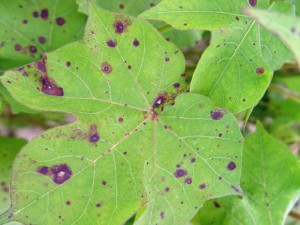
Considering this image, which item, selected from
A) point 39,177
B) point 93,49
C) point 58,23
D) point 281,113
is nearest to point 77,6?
point 58,23

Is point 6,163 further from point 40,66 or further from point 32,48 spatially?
point 40,66

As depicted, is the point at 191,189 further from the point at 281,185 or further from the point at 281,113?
the point at 281,113

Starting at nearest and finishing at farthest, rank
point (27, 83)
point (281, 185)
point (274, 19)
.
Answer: point (274, 19)
point (27, 83)
point (281, 185)

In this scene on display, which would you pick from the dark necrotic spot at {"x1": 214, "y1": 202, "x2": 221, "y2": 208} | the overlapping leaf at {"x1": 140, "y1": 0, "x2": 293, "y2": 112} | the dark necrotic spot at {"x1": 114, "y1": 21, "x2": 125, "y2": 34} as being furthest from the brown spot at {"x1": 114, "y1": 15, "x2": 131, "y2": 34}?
the dark necrotic spot at {"x1": 214, "y1": 202, "x2": 221, "y2": 208}

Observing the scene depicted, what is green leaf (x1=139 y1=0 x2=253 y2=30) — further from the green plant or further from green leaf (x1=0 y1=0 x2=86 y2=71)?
green leaf (x1=0 y1=0 x2=86 y2=71)

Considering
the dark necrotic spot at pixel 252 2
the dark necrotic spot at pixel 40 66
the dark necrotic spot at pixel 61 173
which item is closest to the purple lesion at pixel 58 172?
the dark necrotic spot at pixel 61 173
